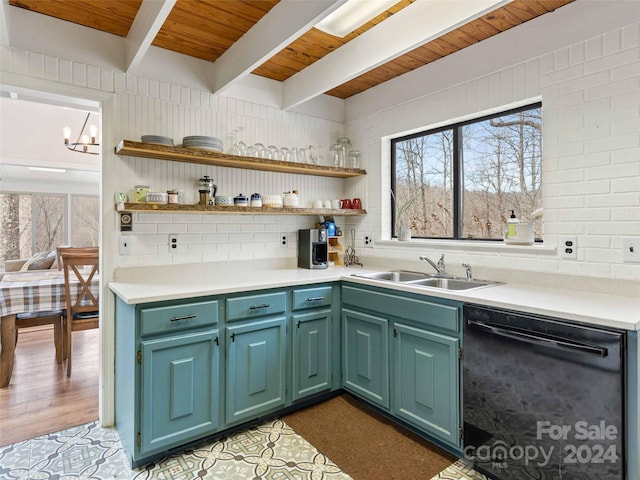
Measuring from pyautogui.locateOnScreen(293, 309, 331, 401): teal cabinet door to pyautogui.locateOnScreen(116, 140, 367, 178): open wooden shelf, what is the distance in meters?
1.17

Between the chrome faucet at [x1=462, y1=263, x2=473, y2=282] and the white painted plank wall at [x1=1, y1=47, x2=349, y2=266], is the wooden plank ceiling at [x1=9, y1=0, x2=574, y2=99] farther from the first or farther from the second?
the chrome faucet at [x1=462, y1=263, x2=473, y2=282]

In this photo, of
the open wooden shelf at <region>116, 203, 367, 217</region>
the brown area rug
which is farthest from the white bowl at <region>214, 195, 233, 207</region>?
the brown area rug

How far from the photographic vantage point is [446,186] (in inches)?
115

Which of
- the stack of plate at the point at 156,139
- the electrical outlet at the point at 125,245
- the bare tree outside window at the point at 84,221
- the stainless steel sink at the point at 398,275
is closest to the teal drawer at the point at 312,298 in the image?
the stainless steel sink at the point at 398,275

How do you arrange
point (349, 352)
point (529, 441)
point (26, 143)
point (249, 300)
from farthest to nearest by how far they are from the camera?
point (26, 143) < point (349, 352) < point (249, 300) < point (529, 441)

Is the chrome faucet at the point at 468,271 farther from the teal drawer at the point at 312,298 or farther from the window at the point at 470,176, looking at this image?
the teal drawer at the point at 312,298

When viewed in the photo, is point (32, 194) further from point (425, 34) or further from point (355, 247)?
point (425, 34)

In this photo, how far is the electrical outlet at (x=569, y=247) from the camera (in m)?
2.07

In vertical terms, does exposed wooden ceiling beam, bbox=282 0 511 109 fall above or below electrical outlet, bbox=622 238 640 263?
above

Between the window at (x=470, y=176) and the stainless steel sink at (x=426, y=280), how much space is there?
0.40 metres

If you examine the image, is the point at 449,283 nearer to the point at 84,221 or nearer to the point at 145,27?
the point at 145,27

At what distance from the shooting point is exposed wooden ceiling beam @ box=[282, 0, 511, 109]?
188cm

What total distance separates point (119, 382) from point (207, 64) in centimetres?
227

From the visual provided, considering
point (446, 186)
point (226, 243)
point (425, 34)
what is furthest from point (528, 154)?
point (226, 243)
